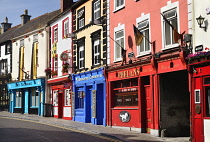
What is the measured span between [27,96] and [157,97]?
2206 cm

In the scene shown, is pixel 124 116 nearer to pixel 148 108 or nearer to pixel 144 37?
pixel 148 108

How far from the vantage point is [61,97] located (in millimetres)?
29875

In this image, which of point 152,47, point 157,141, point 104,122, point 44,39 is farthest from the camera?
point 44,39

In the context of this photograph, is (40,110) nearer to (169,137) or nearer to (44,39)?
(44,39)

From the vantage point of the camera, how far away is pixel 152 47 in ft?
56.5

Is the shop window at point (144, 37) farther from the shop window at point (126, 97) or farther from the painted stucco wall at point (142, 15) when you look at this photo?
the shop window at point (126, 97)

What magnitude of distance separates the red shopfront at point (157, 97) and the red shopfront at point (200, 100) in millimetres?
985

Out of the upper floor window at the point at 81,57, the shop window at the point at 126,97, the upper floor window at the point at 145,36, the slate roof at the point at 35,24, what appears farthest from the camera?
the slate roof at the point at 35,24

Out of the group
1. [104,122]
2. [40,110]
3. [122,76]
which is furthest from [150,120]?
[40,110]

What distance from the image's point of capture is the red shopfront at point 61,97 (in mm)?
27906

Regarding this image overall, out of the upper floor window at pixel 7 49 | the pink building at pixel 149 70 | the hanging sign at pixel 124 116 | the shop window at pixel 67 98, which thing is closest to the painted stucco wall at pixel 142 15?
the pink building at pixel 149 70

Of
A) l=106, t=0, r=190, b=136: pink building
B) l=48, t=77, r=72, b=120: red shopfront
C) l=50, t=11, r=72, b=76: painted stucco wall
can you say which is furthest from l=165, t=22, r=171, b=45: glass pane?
l=48, t=77, r=72, b=120: red shopfront

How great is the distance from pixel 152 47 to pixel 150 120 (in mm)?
3726

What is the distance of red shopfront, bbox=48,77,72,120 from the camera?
91.6 feet
